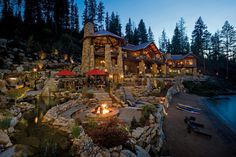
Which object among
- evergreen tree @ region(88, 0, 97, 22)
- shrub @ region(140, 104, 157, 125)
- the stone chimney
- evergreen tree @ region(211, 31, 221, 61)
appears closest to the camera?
shrub @ region(140, 104, 157, 125)

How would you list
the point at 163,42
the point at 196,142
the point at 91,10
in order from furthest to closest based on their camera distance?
the point at 163,42, the point at 91,10, the point at 196,142

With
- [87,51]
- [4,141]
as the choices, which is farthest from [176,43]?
[4,141]

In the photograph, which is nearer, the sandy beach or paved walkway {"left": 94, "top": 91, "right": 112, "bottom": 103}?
the sandy beach

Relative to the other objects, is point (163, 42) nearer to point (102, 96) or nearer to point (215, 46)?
point (215, 46)

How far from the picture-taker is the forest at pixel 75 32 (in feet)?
139

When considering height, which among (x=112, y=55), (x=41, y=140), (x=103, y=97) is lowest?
(x=41, y=140)

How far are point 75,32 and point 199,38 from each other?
49622 mm

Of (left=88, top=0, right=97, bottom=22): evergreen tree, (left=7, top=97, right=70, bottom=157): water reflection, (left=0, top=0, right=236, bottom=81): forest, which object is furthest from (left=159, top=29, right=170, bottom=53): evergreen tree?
(left=7, top=97, right=70, bottom=157): water reflection

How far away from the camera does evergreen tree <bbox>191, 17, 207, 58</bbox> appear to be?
223 feet

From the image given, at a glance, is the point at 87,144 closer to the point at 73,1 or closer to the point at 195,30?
the point at 73,1

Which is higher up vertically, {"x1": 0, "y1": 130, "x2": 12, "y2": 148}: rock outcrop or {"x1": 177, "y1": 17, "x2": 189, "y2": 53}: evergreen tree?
{"x1": 177, "y1": 17, "x2": 189, "y2": 53}: evergreen tree

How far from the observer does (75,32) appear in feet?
189

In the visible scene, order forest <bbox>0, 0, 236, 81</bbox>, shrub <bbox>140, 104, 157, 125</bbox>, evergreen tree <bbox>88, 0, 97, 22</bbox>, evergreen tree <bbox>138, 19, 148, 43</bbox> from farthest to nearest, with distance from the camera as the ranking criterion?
evergreen tree <bbox>138, 19, 148, 43</bbox> < evergreen tree <bbox>88, 0, 97, 22</bbox> < forest <bbox>0, 0, 236, 81</bbox> < shrub <bbox>140, 104, 157, 125</bbox>

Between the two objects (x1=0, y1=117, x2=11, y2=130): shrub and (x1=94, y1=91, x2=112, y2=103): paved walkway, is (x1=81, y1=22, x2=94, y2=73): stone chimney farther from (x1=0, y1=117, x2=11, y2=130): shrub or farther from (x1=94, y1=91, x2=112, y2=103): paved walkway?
(x1=0, y1=117, x2=11, y2=130): shrub
